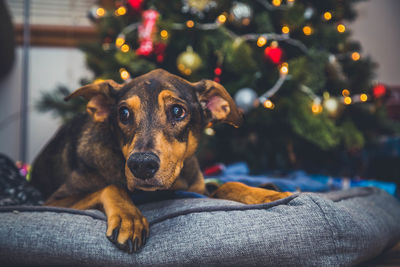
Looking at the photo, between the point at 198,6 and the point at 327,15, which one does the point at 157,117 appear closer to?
the point at 198,6

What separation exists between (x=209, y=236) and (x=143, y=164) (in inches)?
11.3

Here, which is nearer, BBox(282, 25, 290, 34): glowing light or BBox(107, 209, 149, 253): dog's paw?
BBox(107, 209, 149, 253): dog's paw

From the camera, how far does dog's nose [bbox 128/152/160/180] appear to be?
1035mm

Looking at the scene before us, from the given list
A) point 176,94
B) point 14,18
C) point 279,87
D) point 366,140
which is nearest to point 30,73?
point 14,18

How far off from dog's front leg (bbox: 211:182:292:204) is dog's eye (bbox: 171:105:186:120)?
1.16 ft

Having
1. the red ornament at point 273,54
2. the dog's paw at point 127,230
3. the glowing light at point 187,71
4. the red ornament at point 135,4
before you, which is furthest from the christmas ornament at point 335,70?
the dog's paw at point 127,230

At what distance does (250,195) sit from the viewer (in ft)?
4.10

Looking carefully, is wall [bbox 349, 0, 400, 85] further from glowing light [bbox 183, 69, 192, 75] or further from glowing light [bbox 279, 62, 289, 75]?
glowing light [bbox 183, 69, 192, 75]

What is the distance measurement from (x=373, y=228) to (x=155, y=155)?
2.56 ft

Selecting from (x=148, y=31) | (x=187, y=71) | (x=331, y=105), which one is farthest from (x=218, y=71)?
(x=331, y=105)

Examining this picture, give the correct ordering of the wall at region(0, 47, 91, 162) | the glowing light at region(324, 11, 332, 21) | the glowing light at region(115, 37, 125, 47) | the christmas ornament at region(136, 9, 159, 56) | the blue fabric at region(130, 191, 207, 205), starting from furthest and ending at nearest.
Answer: the wall at region(0, 47, 91, 162) → the glowing light at region(324, 11, 332, 21) → the glowing light at region(115, 37, 125, 47) → the christmas ornament at region(136, 9, 159, 56) → the blue fabric at region(130, 191, 207, 205)

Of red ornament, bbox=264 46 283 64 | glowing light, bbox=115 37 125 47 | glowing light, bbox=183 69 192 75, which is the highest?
red ornament, bbox=264 46 283 64

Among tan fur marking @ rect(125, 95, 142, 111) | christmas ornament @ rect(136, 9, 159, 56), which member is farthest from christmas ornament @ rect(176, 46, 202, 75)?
tan fur marking @ rect(125, 95, 142, 111)

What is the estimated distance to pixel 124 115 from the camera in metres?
1.26
